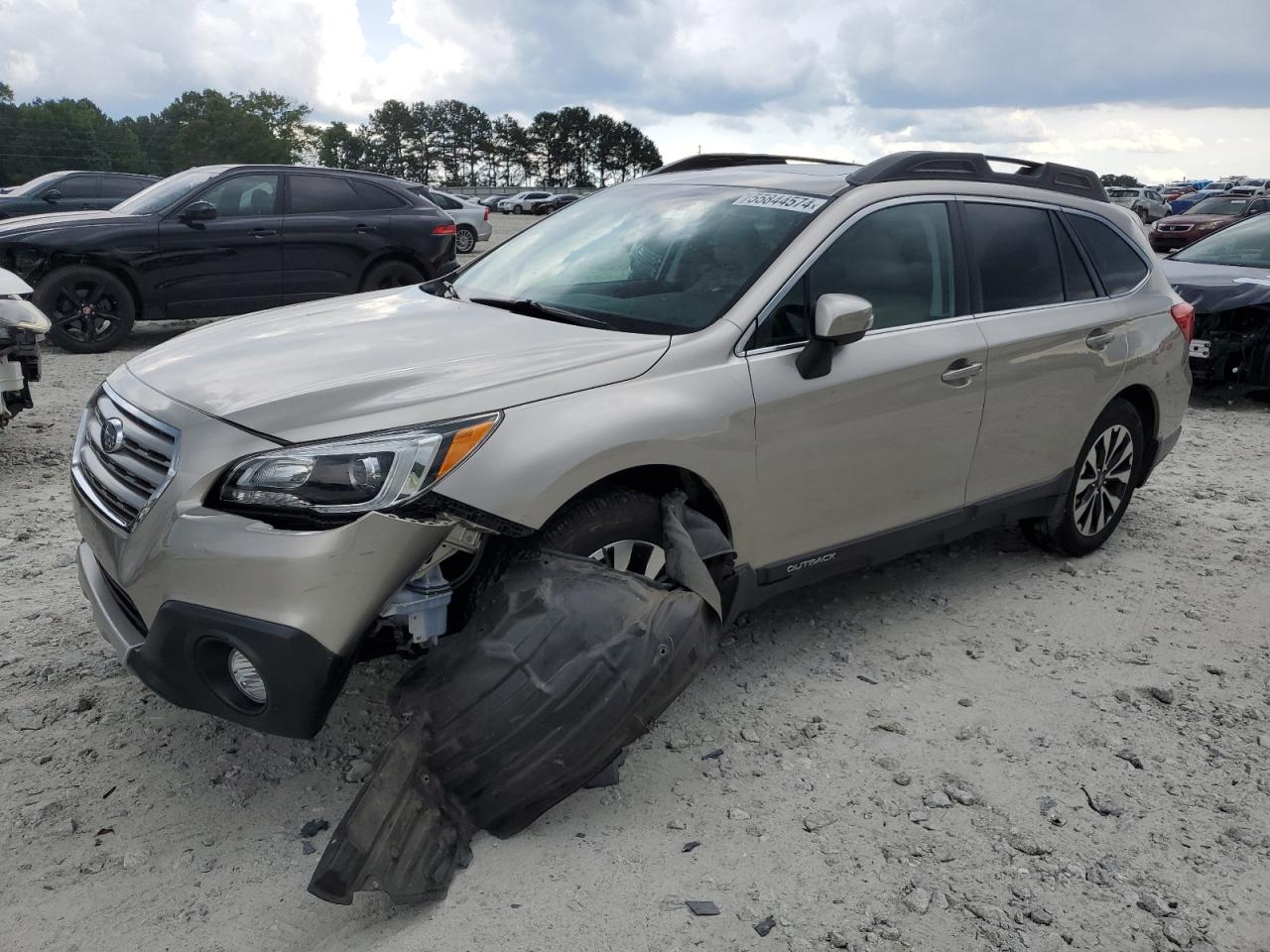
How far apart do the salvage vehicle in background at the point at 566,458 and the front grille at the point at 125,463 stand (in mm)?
12

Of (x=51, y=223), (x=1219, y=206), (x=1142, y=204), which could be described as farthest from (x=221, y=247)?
(x=1142, y=204)

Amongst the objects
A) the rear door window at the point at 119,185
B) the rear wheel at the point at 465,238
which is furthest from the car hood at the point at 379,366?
the rear wheel at the point at 465,238

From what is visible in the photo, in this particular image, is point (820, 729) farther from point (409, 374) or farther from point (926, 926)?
point (409, 374)

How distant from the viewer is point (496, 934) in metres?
2.49

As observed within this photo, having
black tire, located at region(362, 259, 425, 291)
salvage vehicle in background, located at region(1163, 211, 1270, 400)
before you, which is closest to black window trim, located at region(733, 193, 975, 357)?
salvage vehicle in background, located at region(1163, 211, 1270, 400)

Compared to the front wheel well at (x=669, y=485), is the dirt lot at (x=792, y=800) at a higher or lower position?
lower

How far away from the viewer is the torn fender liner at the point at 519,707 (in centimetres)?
271

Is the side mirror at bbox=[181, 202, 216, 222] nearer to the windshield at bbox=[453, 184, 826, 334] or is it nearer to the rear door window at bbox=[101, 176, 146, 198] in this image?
the windshield at bbox=[453, 184, 826, 334]

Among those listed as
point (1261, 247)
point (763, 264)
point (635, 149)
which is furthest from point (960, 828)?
point (635, 149)

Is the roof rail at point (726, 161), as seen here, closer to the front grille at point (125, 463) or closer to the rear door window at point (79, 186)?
the front grille at point (125, 463)

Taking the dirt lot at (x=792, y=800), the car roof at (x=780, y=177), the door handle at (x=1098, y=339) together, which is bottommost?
the dirt lot at (x=792, y=800)

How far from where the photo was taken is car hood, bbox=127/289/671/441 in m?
2.79

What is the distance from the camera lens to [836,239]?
3.68 meters

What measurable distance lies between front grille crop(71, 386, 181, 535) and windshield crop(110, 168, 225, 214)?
25.1ft
